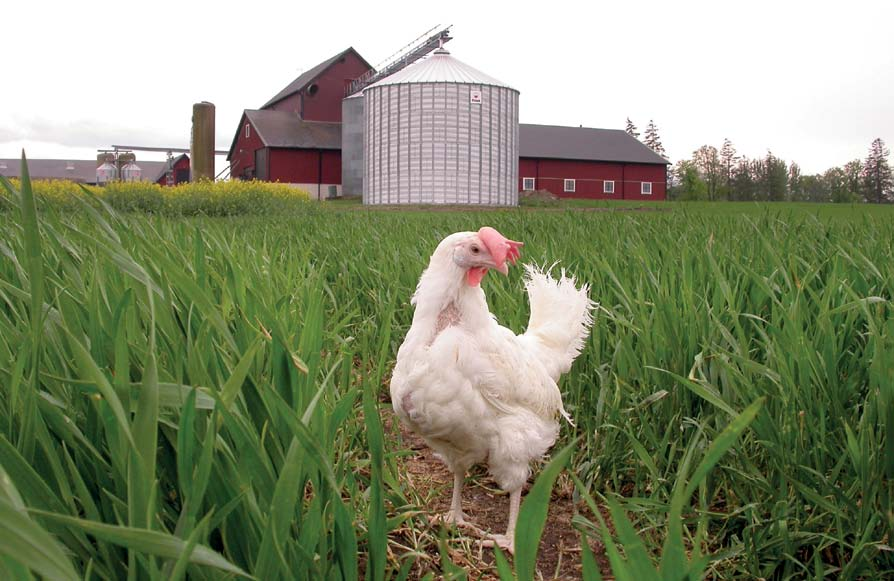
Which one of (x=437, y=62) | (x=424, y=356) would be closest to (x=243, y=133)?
(x=437, y=62)

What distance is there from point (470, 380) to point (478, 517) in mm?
486

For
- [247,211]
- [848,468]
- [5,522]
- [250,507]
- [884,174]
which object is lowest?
[848,468]

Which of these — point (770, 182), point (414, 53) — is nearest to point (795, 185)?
point (770, 182)

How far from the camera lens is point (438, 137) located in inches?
1026

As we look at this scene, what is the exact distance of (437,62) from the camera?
27.4m

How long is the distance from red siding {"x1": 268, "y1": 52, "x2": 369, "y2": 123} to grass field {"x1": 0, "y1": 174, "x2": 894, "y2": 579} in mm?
36526

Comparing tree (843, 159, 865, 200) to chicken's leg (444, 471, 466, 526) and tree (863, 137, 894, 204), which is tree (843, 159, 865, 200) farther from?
chicken's leg (444, 471, 466, 526)

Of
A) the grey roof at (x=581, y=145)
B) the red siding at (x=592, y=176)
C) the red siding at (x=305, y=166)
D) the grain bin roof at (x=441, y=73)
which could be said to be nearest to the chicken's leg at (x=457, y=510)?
the grain bin roof at (x=441, y=73)

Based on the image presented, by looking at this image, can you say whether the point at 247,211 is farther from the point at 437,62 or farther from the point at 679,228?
the point at 437,62

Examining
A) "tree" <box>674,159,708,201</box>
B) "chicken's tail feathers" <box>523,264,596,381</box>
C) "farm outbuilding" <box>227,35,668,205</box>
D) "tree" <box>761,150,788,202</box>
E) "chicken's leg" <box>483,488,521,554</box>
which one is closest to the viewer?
"chicken's leg" <box>483,488,521,554</box>

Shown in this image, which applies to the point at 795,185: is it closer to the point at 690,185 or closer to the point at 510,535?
the point at 690,185

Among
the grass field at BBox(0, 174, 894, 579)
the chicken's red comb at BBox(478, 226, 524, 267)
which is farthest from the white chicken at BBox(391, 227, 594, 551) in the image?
the grass field at BBox(0, 174, 894, 579)

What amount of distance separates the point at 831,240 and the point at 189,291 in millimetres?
3472

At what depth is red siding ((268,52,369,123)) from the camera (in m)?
37.3
